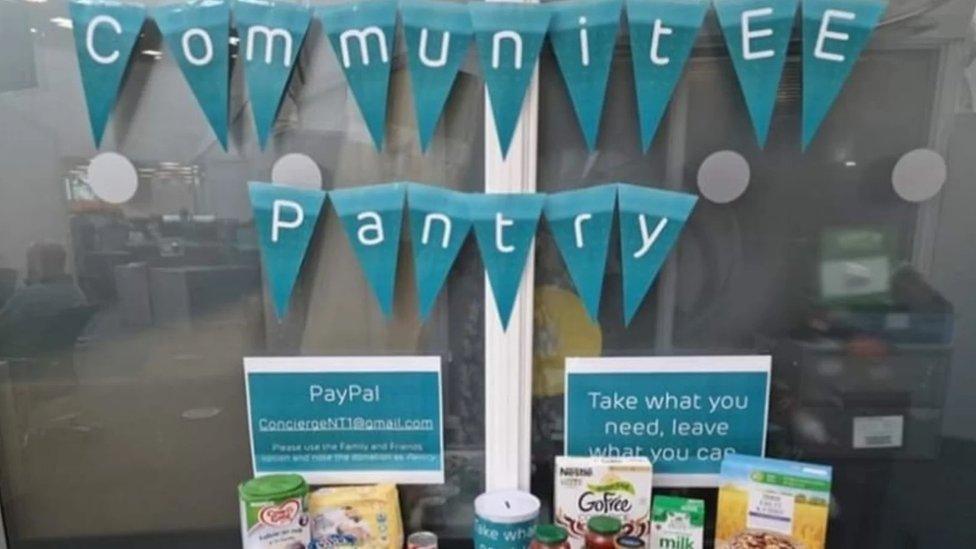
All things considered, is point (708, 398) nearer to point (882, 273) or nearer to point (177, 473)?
point (882, 273)

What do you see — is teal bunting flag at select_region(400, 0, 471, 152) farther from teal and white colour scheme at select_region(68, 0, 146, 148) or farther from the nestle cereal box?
the nestle cereal box

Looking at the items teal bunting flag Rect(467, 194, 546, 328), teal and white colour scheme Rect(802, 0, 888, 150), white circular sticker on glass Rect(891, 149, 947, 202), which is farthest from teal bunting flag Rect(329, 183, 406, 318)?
white circular sticker on glass Rect(891, 149, 947, 202)

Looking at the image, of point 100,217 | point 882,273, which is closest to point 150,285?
point 100,217

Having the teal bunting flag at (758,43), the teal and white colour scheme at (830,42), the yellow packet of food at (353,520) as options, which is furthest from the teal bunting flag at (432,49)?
the yellow packet of food at (353,520)

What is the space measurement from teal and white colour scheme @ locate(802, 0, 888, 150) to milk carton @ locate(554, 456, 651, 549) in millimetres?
638

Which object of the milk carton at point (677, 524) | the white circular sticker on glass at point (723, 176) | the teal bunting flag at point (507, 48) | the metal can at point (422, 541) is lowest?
the metal can at point (422, 541)

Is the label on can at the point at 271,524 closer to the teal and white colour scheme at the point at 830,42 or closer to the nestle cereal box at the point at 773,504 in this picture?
the nestle cereal box at the point at 773,504

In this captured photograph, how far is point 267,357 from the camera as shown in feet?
3.44

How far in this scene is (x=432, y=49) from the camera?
934 mm

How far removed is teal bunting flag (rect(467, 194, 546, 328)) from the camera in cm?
96

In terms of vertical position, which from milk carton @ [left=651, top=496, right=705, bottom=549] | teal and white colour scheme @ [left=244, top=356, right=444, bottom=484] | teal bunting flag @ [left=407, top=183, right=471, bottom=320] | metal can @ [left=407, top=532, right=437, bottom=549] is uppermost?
teal bunting flag @ [left=407, top=183, right=471, bottom=320]

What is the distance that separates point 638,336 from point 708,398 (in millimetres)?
158

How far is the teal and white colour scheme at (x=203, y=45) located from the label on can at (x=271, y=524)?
62 cm

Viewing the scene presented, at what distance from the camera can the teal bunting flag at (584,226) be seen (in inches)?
38.0
